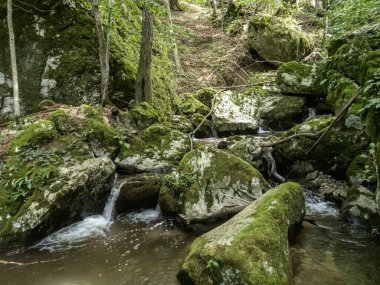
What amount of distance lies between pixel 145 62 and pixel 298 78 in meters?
4.88

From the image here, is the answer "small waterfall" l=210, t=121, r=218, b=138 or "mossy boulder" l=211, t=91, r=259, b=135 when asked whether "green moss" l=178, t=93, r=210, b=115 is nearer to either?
"mossy boulder" l=211, t=91, r=259, b=135

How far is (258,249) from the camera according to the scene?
4176mm

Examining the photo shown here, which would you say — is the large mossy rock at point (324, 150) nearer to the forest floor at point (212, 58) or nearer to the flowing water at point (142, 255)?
the flowing water at point (142, 255)

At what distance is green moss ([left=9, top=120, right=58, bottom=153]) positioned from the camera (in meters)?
6.95

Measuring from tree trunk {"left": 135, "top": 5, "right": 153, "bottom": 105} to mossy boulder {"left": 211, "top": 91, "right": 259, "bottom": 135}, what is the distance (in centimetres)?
260

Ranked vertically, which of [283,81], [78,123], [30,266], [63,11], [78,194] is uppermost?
[63,11]

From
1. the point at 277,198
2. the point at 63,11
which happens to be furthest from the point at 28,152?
the point at 63,11

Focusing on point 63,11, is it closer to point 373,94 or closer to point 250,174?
point 250,174

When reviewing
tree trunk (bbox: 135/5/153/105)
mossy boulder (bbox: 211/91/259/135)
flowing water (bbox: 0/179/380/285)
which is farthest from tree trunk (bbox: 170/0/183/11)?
flowing water (bbox: 0/179/380/285)

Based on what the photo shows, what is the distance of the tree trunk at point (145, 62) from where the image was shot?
32.2ft

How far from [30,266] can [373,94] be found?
5.22 m

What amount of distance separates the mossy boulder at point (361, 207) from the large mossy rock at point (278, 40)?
401 inches

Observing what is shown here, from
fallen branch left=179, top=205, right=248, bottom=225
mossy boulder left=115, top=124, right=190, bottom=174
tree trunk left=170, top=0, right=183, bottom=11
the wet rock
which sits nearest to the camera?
fallen branch left=179, top=205, right=248, bottom=225

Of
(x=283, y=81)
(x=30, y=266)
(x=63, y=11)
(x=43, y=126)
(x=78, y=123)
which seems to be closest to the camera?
(x=30, y=266)
